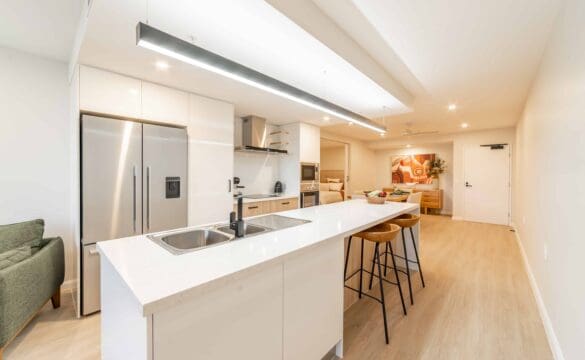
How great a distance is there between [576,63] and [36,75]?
4700 millimetres

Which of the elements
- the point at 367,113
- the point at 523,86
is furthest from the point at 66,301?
the point at 523,86

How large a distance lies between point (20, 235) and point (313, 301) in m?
2.62

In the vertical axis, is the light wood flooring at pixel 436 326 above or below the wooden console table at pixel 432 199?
below

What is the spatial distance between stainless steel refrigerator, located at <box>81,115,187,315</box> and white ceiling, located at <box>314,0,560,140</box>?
6.97 feet

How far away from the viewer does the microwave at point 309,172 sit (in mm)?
4812

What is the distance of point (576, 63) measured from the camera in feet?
4.92

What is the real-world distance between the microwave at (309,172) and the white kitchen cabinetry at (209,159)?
1799 mm

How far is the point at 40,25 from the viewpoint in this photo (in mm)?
2068

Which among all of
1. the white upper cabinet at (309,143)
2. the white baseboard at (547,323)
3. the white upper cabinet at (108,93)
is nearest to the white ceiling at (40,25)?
the white upper cabinet at (108,93)

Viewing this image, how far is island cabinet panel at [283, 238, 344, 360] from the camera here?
4.44 feet

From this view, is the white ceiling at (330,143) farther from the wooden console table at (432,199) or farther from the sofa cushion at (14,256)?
the sofa cushion at (14,256)

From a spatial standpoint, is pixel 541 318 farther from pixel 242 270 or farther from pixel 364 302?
pixel 242 270

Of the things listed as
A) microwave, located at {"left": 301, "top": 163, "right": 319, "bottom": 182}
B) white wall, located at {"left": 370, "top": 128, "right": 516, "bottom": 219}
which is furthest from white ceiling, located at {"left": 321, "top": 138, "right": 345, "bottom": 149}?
white wall, located at {"left": 370, "top": 128, "right": 516, "bottom": 219}

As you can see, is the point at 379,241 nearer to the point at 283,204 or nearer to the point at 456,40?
the point at 456,40
